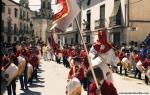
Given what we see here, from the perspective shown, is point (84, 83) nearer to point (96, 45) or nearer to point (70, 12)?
point (96, 45)

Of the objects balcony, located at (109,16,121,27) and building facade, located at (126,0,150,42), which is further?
balcony, located at (109,16,121,27)

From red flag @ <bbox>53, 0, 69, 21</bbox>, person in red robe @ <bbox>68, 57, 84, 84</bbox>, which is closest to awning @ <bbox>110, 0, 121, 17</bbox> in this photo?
person in red robe @ <bbox>68, 57, 84, 84</bbox>

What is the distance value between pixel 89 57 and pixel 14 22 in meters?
67.9

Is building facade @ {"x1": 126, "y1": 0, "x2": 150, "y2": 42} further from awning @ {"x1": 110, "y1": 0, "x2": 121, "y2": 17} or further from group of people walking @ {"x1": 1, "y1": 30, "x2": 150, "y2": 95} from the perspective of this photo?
group of people walking @ {"x1": 1, "y1": 30, "x2": 150, "y2": 95}

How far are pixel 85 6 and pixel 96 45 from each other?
30.9 metres

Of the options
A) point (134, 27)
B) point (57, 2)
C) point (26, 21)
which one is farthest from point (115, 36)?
point (26, 21)

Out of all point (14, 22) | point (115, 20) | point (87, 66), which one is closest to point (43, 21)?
point (14, 22)

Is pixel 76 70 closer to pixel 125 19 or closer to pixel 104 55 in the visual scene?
pixel 104 55

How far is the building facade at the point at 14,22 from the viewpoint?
218 ft

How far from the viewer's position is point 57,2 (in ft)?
26.2

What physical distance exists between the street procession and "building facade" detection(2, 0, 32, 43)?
18997 mm

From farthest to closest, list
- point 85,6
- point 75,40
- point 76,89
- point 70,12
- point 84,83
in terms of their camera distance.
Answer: point 75,40
point 85,6
point 84,83
point 76,89
point 70,12

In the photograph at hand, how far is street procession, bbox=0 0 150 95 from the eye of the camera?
25.2ft

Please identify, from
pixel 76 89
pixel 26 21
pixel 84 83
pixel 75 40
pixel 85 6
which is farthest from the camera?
pixel 26 21
